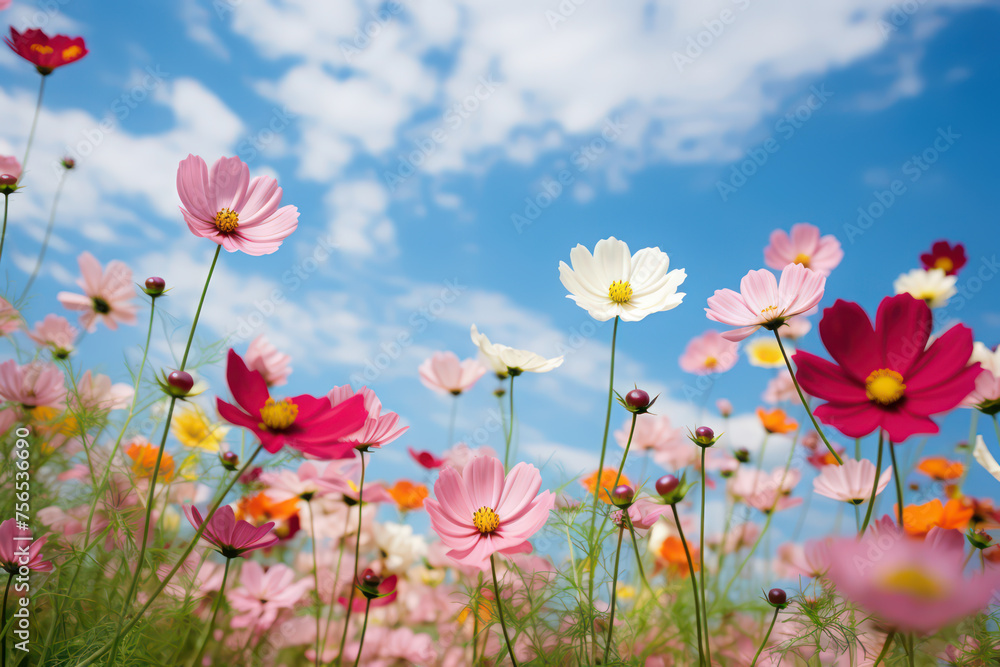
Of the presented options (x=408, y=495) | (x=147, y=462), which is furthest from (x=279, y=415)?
(x=408, y=495)

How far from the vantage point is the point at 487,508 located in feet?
1.95

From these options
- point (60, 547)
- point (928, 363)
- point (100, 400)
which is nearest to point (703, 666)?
point (928, 363)

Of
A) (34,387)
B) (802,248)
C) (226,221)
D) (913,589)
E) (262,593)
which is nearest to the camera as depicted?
(913,589)

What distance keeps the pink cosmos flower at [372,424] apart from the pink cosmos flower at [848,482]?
0.50 m

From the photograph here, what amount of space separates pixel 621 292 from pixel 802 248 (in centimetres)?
73

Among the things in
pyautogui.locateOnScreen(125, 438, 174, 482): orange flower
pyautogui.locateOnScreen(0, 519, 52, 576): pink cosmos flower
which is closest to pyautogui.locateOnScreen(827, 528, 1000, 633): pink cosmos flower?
pyautogui.locateOnScreen(0, 519, 52, 576): pink cosmos flower

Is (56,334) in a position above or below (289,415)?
above

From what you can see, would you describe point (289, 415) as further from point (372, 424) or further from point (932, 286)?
point (932, 286)

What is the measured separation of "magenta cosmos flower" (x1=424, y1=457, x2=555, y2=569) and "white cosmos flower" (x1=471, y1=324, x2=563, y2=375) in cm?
22

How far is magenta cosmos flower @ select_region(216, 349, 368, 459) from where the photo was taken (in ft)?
1.59

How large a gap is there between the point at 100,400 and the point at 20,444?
0.24m

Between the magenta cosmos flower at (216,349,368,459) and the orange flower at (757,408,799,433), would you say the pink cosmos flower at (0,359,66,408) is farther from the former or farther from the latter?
the orange flower at (757,408,799,433)

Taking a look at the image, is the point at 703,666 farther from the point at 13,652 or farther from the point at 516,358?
the point at 13,652

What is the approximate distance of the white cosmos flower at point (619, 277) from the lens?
712 millimetres
